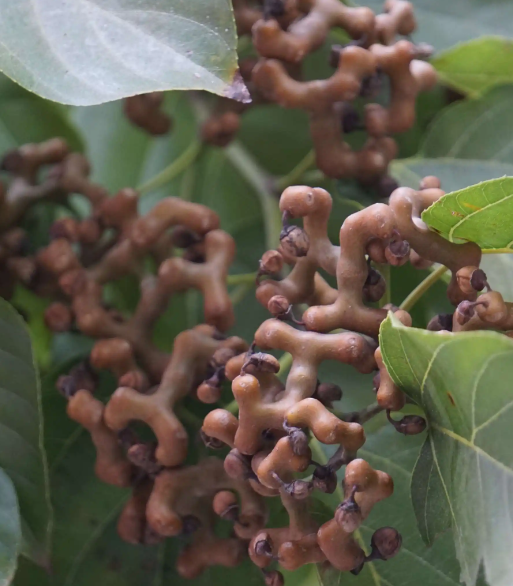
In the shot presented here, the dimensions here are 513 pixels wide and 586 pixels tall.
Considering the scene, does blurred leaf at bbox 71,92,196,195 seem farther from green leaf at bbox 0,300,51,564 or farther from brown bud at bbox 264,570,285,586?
brown bud at bbox 264,570,285,586

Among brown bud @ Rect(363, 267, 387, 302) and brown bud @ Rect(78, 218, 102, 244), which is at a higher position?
brown bud @ Rect(363, 267, 387, 302)

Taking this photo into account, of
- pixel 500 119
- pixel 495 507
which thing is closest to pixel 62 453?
pixel 495 507

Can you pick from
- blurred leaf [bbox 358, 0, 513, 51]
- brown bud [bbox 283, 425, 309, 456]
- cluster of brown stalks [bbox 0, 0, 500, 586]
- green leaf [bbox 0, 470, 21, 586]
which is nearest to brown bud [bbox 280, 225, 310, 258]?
cluster of brown stalks [bbox 0, 0, 500, 586]

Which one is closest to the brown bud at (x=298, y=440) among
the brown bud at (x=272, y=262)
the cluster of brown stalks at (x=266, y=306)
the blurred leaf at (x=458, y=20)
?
the cluster of brown stalks at (x=266, y=306)

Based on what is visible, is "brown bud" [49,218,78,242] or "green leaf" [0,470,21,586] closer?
"green leaf" [0,470,21,586]

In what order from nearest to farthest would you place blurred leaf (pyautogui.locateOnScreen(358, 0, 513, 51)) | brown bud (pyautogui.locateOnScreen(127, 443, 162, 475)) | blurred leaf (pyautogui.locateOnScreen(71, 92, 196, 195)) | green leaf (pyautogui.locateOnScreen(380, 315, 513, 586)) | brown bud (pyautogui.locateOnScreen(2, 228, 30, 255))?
green leaf (pyautogui.locateOnScreen(380, 315, 513, 586)), brown bud (pyautogui.locateOnScreen(127, 443, 162, 475)), brown bud (pyautogui.locateOnScreen(2, 228, 30, 255)), blurred leaf (pyautogui.locateOnScreen(358, 0, 513, 51)), blurred leaf (pyautogui.locateOnScreen(71, 92, 196, 195))

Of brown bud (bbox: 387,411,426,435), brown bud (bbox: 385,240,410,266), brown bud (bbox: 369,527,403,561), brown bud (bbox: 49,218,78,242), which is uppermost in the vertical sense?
brown bud (bbox: 385,240,410,266)

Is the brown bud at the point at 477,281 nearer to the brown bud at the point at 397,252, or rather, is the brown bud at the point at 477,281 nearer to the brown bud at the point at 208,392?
the brown bud at the point at 397,252

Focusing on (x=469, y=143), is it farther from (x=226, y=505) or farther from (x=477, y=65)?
(x=226, y=505)
